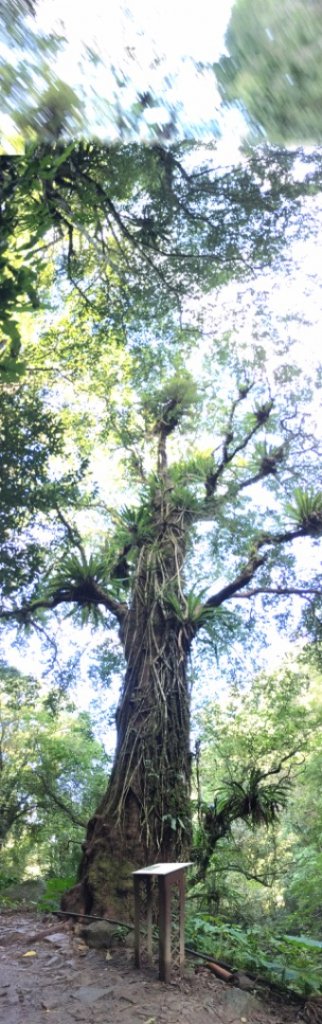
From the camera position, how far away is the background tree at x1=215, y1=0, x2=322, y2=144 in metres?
2.12

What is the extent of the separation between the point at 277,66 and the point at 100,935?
537 centimetres

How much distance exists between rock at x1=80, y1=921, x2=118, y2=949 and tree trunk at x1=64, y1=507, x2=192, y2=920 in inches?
10.3

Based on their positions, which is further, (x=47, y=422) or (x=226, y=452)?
(x=226, y=452)

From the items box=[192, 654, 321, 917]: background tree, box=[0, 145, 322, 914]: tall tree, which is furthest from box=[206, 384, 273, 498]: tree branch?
box=[192, 654, 321, 917]: background tree

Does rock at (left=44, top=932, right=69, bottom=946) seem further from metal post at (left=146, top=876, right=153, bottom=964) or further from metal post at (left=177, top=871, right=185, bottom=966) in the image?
metal post at (left=177, top=871, right=185, bottom=966)

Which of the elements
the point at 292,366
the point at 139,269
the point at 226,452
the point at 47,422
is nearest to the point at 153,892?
the point at 47,422

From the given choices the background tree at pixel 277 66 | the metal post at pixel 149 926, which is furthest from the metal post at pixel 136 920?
the background tree at pixel 277 66

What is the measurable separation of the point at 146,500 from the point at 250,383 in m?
1.97

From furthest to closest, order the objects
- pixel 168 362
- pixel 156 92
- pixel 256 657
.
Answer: pixel 256 657 < pixel 168 362 < pixel 156 92

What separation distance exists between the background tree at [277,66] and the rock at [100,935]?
5.17 m

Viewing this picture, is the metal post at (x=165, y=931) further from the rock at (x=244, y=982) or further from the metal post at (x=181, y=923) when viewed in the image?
the rock at (x=244, y=982)

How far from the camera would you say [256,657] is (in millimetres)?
8547

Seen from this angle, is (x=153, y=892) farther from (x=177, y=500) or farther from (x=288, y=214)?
(x=288, y=214)

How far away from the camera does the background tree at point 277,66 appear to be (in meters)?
2.12
